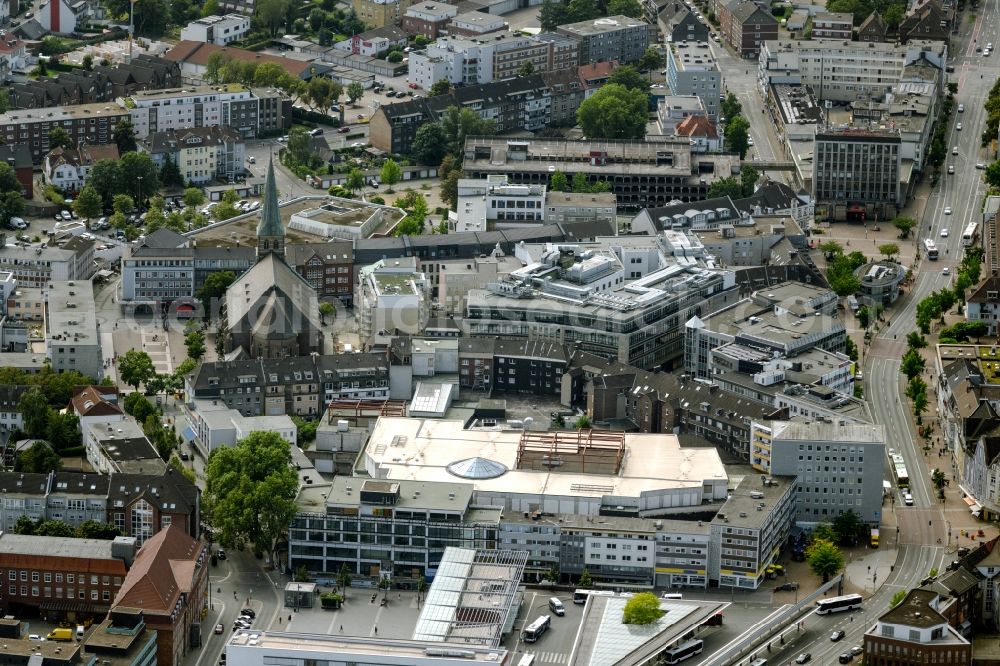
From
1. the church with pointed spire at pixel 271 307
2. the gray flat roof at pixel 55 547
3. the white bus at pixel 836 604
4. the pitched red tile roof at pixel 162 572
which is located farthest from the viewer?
the church with pointed spire at pixel 271 307

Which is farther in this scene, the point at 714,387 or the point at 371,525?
the point at 714,387

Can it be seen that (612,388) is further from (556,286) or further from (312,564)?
(312,564)

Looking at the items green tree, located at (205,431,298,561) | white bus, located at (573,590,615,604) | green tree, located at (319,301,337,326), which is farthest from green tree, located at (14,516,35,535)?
green tree, located at (319,301,337,326)

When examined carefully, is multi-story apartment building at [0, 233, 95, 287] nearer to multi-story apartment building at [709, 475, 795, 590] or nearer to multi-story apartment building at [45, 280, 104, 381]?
multi-story apartment building at [45, 280, 104, 381]

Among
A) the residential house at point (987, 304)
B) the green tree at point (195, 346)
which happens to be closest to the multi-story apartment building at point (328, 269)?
the green tree at point (195, 346)

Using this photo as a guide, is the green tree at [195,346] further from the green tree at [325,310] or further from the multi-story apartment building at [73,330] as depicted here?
the green tree at [325,310]

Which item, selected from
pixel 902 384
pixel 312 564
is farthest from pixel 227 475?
pixel 902 384
